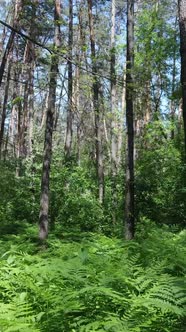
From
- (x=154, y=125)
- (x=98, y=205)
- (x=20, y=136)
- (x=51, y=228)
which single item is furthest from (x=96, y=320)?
(x=20, y=136)

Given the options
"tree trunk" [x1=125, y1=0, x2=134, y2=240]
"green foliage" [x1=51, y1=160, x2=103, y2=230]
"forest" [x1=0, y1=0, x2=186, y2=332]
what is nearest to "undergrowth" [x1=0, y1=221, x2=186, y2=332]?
"forest" [x1=0, y1=0, x2=186, y2=332]

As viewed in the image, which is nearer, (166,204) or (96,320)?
(96,320)

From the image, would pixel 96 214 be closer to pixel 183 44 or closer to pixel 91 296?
pixel 183 44

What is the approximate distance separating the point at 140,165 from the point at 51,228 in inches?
178

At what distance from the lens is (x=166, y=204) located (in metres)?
13.8

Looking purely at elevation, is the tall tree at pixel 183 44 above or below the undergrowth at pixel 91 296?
above

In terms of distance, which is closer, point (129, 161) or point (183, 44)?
point (183, 44)

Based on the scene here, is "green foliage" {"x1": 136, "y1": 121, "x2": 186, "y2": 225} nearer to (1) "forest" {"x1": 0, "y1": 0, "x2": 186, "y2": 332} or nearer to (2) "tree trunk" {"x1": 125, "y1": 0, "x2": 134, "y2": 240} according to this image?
(1) "forest" {"x1": 0, "y1": 0, "x2": 186, "y2": 332}

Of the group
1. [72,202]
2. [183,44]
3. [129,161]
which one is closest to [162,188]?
[72,202]

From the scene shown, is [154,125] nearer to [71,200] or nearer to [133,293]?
[71,200]

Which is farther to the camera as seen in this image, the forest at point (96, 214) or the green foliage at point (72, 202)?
the green foliage at point (72, 202)

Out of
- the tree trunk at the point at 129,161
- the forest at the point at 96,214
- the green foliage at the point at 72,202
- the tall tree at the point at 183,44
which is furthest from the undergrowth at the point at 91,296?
the green foliage at the point at 72,202

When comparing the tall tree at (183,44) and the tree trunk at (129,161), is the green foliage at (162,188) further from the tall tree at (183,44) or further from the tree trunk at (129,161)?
the tall tree at (183,44)

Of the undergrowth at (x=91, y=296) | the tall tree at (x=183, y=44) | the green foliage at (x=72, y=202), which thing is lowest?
the undergrowth at (x=91, y=296)
